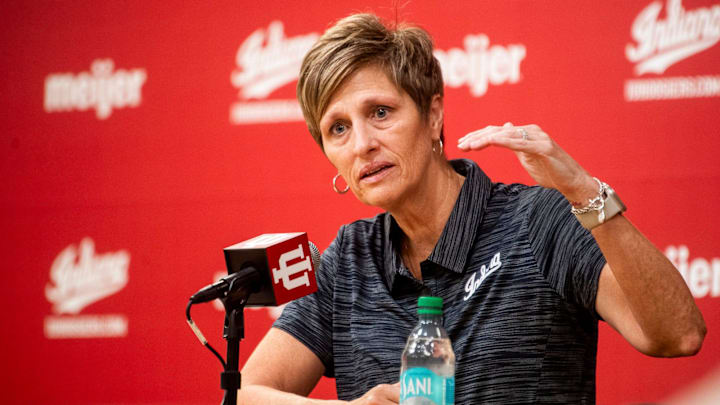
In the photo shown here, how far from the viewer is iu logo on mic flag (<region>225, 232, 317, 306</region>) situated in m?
1.44

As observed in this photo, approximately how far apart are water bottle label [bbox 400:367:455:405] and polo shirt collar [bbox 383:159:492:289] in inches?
22.3

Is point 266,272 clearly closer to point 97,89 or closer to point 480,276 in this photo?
point 480,276

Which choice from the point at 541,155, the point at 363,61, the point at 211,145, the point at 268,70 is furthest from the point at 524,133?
the point at 211,145

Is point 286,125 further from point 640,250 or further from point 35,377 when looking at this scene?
point 640,250

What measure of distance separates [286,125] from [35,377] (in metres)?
1.62

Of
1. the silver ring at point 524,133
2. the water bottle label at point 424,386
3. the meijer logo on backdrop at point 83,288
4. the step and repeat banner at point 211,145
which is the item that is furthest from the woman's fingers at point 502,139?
the meijer logo on backdrop at point 83,288

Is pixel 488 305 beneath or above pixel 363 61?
beneath

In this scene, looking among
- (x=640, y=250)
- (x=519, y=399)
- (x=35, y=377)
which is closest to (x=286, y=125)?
(x=35, y=377)

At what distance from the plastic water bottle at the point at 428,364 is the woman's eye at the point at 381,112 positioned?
576 millimetres

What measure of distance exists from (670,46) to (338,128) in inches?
61.6

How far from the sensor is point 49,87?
3.57 m

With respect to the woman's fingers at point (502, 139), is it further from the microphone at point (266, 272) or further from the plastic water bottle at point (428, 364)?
the microphone at point (266, 272)

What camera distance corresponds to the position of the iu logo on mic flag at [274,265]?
1443 millimetres

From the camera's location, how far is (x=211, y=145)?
339cm
